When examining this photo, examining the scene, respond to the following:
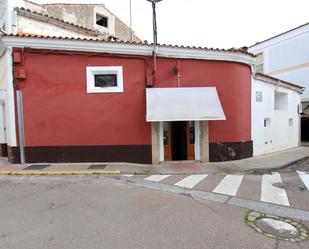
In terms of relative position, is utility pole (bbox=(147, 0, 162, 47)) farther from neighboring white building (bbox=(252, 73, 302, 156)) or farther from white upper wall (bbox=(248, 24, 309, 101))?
white upper wall (bbox=(248, 24, 309, 101))

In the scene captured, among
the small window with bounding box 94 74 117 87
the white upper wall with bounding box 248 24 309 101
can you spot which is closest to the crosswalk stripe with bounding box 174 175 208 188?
the small window with bounding box 94 74 117 87

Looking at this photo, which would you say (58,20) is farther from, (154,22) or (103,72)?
(154,22)

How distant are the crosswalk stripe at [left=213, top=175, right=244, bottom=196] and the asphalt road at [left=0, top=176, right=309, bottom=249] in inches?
41.0

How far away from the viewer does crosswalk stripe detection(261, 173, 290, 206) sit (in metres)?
5.68

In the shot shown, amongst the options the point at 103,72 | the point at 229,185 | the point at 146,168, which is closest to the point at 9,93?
the point at 103,72

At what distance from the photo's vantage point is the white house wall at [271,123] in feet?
39.5

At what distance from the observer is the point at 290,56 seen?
76.0 feet

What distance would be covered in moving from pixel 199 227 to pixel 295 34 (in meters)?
23.7

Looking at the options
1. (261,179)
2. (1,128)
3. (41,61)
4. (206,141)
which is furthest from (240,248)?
(1,128)

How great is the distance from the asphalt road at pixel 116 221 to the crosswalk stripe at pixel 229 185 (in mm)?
1040

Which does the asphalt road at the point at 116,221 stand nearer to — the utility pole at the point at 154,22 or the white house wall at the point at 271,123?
the utility pole at the point at 154,22

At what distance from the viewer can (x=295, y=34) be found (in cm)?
2223

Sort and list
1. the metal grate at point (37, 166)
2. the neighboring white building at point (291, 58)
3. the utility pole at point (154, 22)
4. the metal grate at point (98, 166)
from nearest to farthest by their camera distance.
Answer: the metal grate at point (37, 166) < the metal grate at point (98, 166) < the utility pole at point (154, 22) < the neighboring white building at point (291, 58)

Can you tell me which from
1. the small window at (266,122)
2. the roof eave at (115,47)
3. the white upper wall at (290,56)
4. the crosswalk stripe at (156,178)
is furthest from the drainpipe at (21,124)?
the white upper wall at (290,56)
